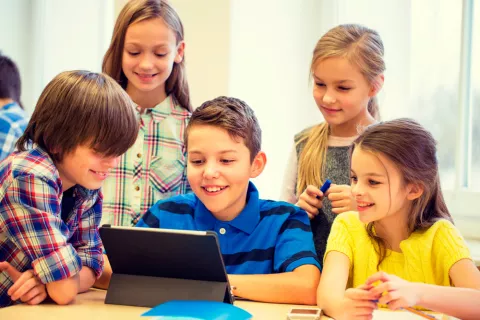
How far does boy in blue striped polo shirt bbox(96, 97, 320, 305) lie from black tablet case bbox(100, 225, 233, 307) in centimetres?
23

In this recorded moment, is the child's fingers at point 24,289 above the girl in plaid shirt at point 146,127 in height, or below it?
below

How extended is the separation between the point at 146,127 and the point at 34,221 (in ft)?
2.52

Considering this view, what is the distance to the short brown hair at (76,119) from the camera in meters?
1.58

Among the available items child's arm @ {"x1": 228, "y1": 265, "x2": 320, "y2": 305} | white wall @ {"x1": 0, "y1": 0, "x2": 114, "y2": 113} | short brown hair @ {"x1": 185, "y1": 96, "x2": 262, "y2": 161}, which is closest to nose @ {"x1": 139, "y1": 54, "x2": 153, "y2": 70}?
short brown hair @ {"x1": 185, "y1": 96, "x2": 262, "y2": 161}

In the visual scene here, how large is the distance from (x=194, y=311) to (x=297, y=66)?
179 cm

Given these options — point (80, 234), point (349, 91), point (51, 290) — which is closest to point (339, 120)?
point (349, 91)

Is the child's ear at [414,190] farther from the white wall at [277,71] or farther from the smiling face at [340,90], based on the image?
the white wall at [277,71]

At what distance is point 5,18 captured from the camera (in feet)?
12.8

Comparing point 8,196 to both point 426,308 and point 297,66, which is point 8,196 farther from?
point 297,66

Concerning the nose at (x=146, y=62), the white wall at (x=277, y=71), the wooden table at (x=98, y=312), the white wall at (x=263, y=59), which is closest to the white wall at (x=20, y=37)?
the white wall at (x=263, y=59)

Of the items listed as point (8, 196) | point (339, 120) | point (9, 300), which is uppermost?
point (339, 120)

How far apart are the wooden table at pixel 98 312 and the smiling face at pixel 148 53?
0.85 m

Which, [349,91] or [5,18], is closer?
[349,91]

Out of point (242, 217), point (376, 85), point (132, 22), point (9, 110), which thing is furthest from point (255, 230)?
point (9, 110)
